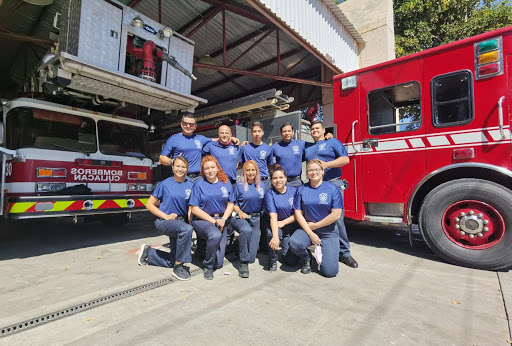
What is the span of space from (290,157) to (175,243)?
1885mm

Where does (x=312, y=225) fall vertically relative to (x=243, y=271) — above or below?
above

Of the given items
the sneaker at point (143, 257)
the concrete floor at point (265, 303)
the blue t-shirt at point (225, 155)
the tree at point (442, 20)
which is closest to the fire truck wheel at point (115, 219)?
the concrete floor at point (265, 303)

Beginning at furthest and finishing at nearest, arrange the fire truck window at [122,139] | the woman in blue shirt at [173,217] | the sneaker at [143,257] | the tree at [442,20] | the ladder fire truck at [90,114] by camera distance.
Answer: the tree at [442,20] → the fire truck window at [122,139] → the ladder fire truck at [90,114] → the sneaker at [143,257] → the woman in blue shirt at [173,217]

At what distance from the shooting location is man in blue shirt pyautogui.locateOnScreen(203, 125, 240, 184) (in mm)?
3928

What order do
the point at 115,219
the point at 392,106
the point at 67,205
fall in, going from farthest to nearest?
the point at 115,219 → the point at 392,106 → the point at 67,205

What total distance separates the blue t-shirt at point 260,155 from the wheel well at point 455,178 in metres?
2.07

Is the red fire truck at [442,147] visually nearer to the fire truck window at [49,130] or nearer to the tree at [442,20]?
the fire truck window at [49,130]

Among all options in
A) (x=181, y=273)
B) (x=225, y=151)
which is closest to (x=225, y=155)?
(x=225, y=151)

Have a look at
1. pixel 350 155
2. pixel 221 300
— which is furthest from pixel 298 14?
pixel 221 300

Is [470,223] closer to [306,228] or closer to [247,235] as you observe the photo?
[306,228]

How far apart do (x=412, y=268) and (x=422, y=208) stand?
77cm

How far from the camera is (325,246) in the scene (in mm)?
3168

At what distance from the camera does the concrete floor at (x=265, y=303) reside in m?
1.98

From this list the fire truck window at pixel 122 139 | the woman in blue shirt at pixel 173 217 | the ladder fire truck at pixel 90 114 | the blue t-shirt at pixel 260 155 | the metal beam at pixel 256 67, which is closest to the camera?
the woman in blue shirt at pixel 173 217
